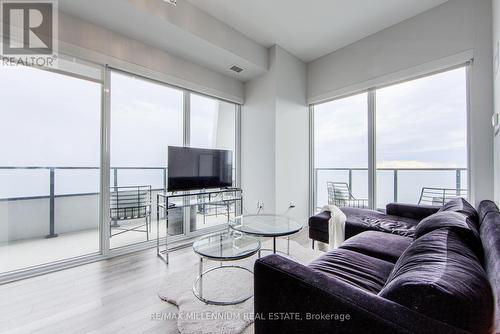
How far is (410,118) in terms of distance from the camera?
313cm

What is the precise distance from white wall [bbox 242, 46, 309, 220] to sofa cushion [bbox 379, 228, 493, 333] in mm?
2804

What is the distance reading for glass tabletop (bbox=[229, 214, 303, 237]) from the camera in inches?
82.8

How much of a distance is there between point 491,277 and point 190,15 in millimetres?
3360

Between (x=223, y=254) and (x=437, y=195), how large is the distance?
3.16m

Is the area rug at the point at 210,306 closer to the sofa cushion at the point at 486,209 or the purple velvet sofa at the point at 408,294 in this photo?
the purple velvet sofa at the point at 408,294

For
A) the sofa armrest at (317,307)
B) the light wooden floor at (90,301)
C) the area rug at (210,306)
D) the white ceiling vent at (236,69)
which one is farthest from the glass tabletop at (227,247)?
the white ceiling vent at (236,69)

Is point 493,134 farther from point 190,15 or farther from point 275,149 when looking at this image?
point 190,15

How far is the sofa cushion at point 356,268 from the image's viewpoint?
1.23 m

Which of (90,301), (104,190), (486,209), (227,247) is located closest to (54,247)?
(104,190)

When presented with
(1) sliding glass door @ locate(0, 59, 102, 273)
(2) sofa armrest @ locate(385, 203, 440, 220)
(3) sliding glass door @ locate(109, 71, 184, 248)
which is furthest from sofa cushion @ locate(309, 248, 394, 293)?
(1) sliding glass door @ locate(0, 59, 102, 273)

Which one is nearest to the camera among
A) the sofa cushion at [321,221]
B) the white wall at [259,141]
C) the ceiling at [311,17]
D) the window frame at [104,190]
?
the window frame at [104,190]

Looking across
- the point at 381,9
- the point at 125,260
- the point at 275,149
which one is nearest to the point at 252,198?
the point at 275,149

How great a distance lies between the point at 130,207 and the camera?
115 inches

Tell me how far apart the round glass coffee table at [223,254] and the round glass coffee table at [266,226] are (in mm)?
93
